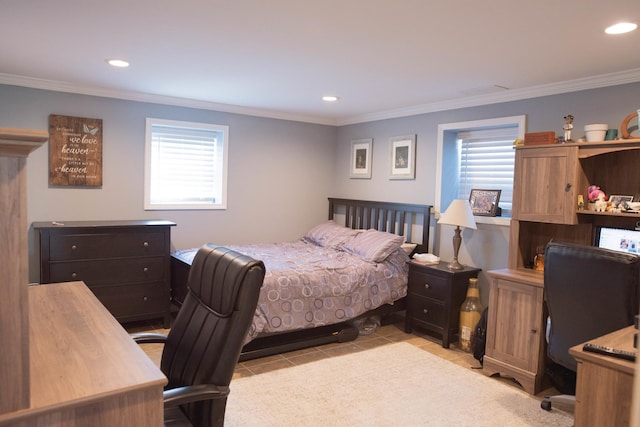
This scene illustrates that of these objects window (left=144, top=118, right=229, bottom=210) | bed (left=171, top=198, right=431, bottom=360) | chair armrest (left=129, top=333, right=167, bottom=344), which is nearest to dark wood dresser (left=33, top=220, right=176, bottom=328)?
bed (left=171, top=198, right=431, bottom=360)

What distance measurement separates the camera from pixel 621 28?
2332 mm

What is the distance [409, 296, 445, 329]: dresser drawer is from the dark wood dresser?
2292mm

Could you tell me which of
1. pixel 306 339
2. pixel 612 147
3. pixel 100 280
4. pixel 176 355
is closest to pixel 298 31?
pixel 176 355

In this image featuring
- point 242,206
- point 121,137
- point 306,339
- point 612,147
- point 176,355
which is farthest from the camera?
point 242,206

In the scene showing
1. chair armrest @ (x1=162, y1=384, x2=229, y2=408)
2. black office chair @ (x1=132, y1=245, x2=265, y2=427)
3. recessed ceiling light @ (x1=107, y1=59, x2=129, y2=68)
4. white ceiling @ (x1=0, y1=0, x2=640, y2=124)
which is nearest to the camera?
chair armrest @ (x1=162, y1=384, x2=229, y2=408)

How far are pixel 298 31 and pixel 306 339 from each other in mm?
2469

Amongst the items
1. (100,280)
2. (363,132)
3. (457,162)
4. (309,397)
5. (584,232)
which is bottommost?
(309,397)

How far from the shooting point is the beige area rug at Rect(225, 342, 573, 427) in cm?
273

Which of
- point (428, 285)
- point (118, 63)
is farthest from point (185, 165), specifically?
point (428, 285)

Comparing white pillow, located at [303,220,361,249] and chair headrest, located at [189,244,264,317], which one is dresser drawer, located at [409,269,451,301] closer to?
white pillow, located at [303,220,361,249]

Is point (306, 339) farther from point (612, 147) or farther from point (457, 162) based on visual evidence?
point (612, 147)

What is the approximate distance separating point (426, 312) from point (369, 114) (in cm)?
236

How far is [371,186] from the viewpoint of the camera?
5332 millimetres

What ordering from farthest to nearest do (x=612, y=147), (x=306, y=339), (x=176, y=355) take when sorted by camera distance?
(x=306, y=339)
(x=612, y=147)
(x=176, y=355)
